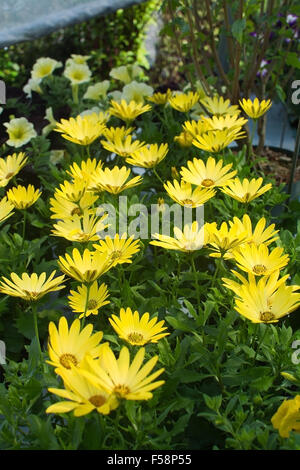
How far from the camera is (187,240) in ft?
A: 3.59

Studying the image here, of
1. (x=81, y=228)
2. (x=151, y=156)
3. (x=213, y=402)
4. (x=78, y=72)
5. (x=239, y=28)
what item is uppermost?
(x=239, y=28)

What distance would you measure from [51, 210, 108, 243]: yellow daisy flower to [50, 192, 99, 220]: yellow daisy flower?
2cm

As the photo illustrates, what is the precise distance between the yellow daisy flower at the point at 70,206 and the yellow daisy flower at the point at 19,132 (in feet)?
2.44

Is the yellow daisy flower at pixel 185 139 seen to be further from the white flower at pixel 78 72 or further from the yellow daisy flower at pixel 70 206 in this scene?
the white flower at pixel 78 72

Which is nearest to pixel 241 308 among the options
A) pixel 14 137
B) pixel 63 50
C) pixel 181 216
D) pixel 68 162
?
pixel 181 216

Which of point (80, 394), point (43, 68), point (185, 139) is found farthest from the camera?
point (43, 68)

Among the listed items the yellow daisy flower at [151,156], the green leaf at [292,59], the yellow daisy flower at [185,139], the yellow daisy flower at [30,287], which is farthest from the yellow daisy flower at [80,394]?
the green leaf at [292,59]

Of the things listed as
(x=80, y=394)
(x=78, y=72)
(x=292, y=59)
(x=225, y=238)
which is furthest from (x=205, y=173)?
(x=78, y=72)

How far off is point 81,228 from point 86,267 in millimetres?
232

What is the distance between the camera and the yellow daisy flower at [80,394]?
2.46ft

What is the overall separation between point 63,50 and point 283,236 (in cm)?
346

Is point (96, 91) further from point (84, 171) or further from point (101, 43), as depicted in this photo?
point (101, 43)

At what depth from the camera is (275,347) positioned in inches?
40.9

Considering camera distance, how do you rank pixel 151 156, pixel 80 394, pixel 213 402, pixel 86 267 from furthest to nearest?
pixel 151 156 < pixel 86 267 < pixel 213 402 < pixel 80 394
